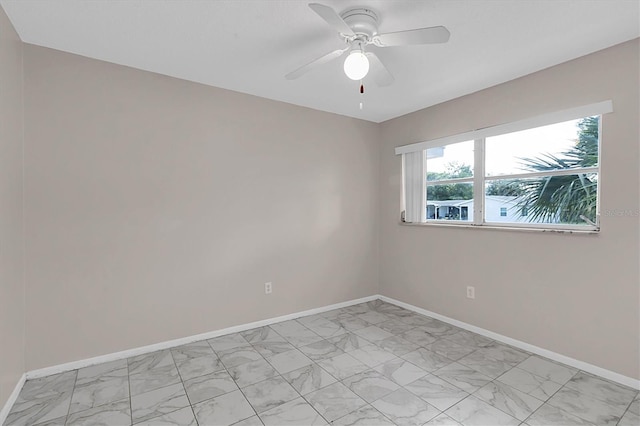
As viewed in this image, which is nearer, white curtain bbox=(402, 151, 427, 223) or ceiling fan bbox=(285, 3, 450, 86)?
Answer: ceiling fan bbox=(285, 3, 450, 86)

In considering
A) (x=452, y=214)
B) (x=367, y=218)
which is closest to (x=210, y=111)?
(x=367, y=218)

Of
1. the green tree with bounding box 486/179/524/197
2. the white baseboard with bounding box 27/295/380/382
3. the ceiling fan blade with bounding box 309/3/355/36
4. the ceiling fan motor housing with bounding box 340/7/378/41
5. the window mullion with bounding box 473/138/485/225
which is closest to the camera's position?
the ceiling fan blade with bounding box 309/3/355/36

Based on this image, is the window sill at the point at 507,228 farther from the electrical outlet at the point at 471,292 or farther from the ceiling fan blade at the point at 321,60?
the ceiling fan blade at the point at 321,60

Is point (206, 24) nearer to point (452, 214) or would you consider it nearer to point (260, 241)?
point (260, 241)

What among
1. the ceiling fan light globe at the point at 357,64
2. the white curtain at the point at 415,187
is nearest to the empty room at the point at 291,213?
the ceiling fan light globe at the point at 357,64

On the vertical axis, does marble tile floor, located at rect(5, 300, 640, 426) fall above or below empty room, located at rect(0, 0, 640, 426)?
below

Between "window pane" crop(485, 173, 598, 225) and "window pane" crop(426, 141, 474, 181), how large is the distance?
329 millimetres

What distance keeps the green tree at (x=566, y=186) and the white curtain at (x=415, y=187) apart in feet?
3.53

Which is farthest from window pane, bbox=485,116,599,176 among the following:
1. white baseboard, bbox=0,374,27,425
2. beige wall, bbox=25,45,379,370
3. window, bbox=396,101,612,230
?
white baseboard, bbox=0,374,27,425

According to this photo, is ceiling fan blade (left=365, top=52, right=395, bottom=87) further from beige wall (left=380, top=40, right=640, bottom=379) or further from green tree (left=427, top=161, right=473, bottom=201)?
green tree (left=427, top=161, right=473, bottom=201)

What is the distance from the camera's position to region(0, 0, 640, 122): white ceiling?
6.01ft

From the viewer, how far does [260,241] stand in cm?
331

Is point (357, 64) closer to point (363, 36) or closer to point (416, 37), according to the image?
point (363, 36)

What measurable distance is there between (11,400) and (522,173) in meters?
4.19
